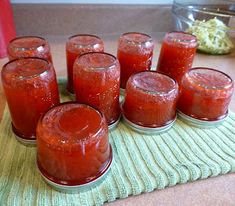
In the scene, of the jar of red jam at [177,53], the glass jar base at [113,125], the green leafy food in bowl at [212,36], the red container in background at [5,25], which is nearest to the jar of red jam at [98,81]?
the glass jar base at [113,125]

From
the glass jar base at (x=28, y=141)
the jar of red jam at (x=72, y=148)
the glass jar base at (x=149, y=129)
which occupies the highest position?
the jar of red jam at (x=72, y=148)

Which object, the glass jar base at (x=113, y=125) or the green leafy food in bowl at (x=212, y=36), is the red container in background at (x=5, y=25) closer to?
the glass jar base at (x=113, y=125)

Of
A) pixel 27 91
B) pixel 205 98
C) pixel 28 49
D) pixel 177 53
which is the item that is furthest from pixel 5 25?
pixel 205 98

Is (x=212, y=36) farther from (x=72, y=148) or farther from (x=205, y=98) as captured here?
(x=72, y=148)

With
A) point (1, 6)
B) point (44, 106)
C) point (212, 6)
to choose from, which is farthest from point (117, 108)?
point (212, 6)

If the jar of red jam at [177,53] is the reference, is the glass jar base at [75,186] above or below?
below

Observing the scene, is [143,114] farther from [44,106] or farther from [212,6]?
[212,6]

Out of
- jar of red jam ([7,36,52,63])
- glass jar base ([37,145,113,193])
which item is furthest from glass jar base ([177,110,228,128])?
jar of red jam ([7,36,52,63])
